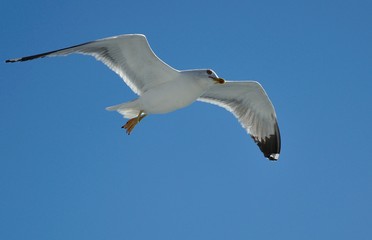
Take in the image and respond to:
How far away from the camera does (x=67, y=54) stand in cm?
809

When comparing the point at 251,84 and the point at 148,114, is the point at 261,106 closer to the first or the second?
the point at 251,84

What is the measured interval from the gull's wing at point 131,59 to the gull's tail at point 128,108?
322 millimetres

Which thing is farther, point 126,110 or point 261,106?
point 261,106

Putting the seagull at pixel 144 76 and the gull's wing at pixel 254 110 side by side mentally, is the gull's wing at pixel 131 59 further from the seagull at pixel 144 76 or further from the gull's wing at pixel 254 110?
the gull's wing at pixel 254 110

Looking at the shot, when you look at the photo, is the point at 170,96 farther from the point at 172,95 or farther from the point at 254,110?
the point at 254,110

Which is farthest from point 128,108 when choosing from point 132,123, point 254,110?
point 254,110

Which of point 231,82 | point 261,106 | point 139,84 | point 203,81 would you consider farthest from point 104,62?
point 261,106

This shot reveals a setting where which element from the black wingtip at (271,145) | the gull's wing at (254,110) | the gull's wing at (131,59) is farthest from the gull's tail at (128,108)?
the black wingtip at (271,145)

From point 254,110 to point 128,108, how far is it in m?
2.34

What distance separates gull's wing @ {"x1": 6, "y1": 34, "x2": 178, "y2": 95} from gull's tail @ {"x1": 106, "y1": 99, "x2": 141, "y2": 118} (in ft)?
1.06

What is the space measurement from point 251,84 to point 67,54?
2965mm

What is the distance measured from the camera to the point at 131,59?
8695mm

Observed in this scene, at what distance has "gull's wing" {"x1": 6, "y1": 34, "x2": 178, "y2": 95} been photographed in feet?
27.4

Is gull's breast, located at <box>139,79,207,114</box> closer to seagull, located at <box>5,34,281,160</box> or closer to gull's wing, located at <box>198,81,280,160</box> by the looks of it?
seagull, located at <box>5,34,281,160</box>
